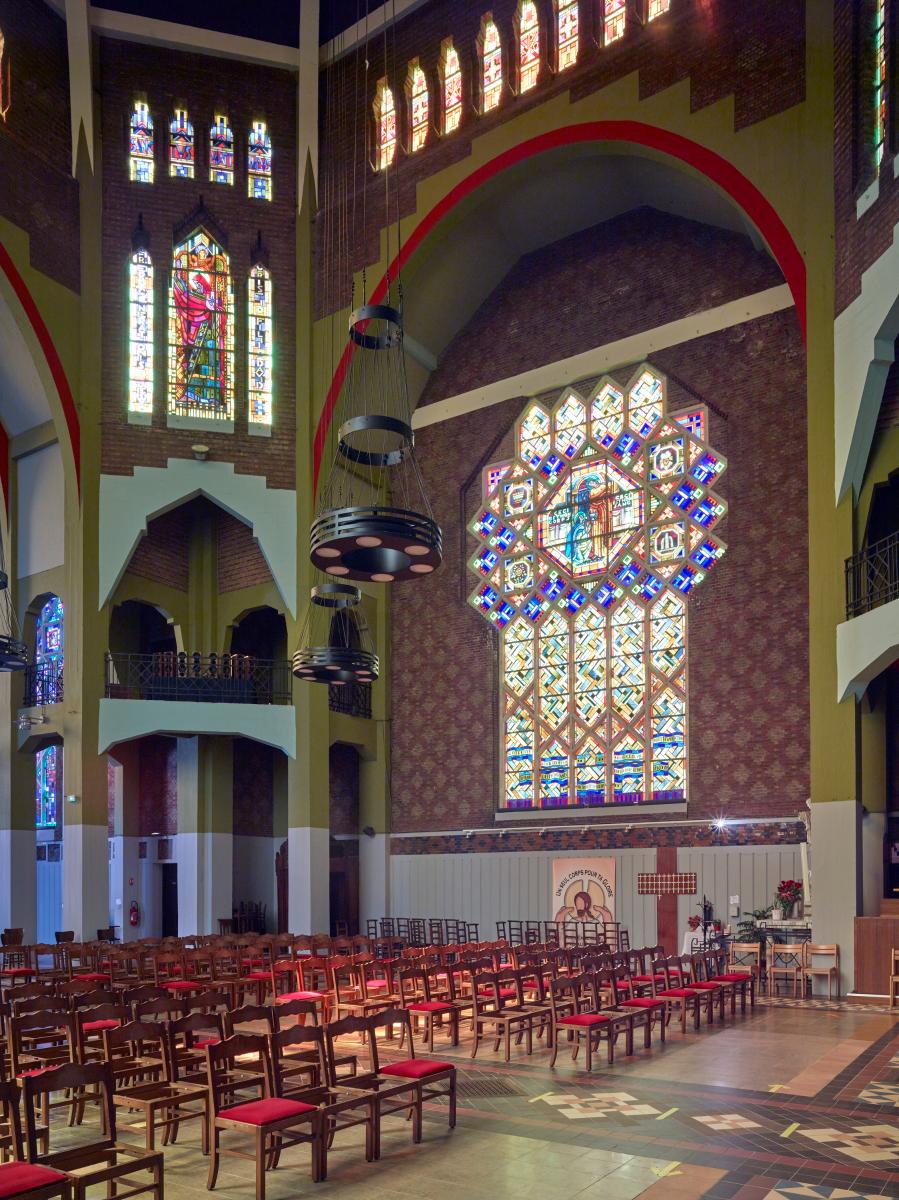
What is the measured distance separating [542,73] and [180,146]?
26.5 ft

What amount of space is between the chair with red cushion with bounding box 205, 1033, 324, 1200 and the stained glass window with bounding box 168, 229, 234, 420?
18519mm

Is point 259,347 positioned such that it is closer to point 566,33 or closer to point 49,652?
point 49,652

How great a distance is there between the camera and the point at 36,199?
22500 millimetres

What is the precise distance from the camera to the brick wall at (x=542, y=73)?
1917 centimetres

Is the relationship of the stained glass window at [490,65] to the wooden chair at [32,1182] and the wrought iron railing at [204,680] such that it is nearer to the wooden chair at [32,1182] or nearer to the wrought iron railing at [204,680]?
the wrought iron railing at [204,680]

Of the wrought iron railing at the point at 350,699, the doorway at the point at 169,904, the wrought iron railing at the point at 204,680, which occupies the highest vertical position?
the wrought iron railing at the point at 204,680

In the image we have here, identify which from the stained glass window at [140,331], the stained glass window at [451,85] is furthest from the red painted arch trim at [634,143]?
the stained glass window at [140,331]

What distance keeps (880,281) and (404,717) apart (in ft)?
46.1

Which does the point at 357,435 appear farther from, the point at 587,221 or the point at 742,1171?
the point at 742,1171

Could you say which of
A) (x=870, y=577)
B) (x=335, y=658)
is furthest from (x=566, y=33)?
(x=335, y=658)

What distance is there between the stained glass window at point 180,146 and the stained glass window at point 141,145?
44 centimetres

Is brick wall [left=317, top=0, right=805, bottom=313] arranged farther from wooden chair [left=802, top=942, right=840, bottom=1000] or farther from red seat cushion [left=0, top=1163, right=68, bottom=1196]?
red seat cushion [left=0, top=1163, right=68, bottom=1196]

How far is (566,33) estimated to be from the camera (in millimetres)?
22234

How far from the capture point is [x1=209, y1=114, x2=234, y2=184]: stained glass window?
2491cm
